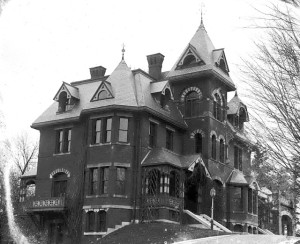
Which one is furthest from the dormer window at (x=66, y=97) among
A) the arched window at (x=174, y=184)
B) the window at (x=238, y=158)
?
the window at (x=238, y=158)

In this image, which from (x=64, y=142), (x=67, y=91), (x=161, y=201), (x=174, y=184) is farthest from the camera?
(x=67, y=91)

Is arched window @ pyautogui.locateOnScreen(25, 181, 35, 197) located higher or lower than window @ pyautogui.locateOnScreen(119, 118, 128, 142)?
lower

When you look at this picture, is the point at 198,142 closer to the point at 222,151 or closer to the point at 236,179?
the point at 222,151

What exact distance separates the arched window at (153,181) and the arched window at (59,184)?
629 centimetres

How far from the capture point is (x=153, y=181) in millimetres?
33406

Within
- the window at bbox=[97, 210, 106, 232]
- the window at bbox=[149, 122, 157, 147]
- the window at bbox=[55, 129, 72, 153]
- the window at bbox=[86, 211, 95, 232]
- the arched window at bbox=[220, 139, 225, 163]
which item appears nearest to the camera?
the window at bbox=[97, 210, 106, 232]

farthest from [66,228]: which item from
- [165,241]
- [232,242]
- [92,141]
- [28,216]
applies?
[232,242]

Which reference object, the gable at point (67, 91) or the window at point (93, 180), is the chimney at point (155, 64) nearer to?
the gable at point (67, 91)

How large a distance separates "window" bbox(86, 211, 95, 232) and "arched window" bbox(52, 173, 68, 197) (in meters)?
3.65

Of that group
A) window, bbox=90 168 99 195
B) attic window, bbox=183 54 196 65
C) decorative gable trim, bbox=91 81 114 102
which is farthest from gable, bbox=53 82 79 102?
attic window, bbox=183 54 196 65

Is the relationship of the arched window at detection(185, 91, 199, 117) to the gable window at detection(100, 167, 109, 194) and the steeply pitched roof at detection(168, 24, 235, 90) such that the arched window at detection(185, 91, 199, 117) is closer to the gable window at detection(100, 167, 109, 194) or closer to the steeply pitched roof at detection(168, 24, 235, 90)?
the steeply pitched roof at detection(168, 24, 235, 90)

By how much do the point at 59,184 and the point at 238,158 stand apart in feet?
49.3

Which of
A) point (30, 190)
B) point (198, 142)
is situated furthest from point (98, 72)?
point (30, 190)

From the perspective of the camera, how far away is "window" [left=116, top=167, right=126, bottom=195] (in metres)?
32.9
